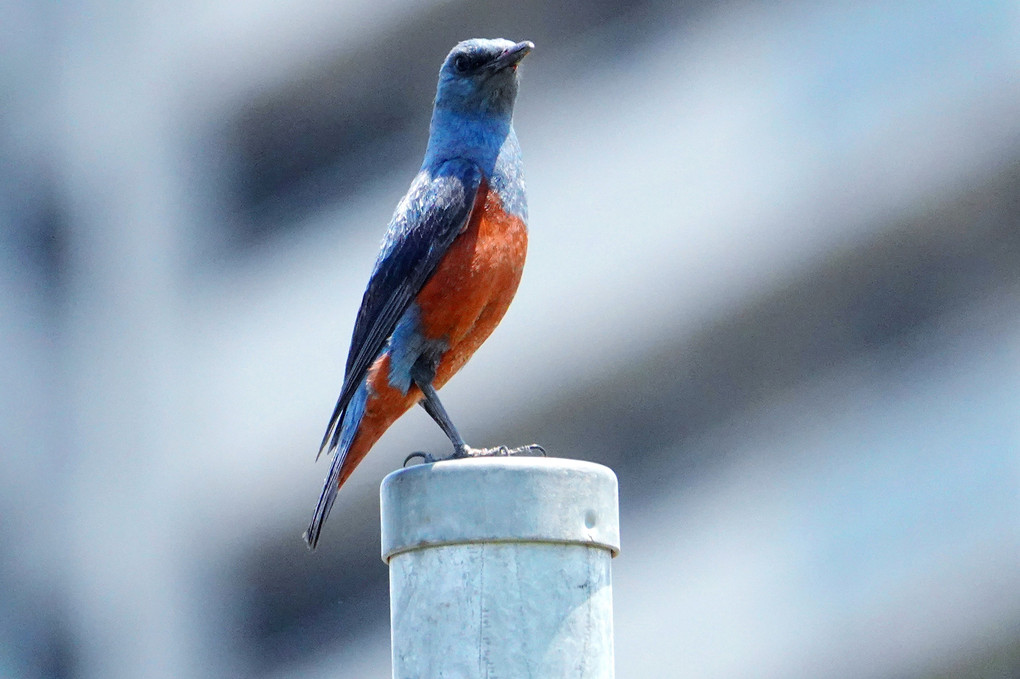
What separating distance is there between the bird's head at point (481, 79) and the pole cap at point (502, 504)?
232cm

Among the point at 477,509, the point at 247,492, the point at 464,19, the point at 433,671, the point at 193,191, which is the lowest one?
the point at 433,671

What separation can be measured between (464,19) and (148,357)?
4242 millimetres

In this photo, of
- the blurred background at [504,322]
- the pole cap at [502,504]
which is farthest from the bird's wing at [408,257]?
the blurred background at [504,322]

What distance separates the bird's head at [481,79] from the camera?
506cm

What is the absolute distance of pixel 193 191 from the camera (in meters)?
14.2

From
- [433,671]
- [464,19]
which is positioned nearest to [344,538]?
[464,19]

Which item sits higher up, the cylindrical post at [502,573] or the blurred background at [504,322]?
the blurred background at [504,322]

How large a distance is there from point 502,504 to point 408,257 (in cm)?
194

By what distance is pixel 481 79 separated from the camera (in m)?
5.09

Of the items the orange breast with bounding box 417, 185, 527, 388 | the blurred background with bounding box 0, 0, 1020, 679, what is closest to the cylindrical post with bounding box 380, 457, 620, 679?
the orange breast with bounding box 417, 185, 527, 388

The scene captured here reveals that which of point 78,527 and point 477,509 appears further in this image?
point 78,527

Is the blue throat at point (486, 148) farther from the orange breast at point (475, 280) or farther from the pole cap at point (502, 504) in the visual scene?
the pole cap at point (502, 504)

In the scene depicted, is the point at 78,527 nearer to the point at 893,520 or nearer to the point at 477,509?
the point at 893,520

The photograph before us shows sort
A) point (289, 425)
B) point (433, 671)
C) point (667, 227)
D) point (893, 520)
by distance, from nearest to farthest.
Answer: point (433, 671)
point (893, 520)
point (667, 227)
point (289, 425)
